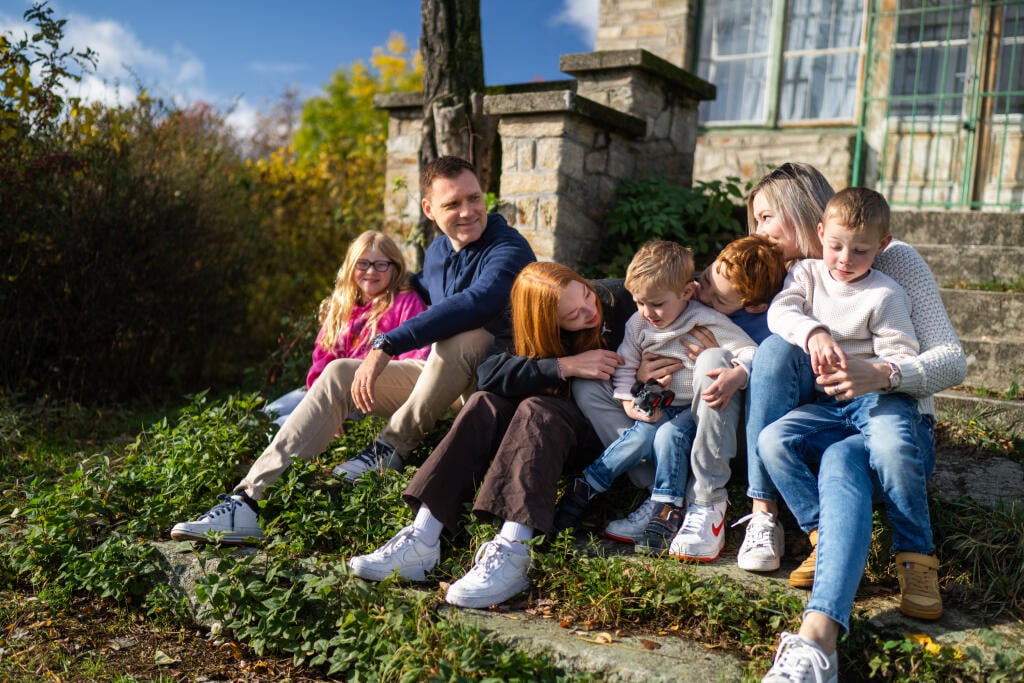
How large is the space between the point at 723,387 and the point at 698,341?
28cm

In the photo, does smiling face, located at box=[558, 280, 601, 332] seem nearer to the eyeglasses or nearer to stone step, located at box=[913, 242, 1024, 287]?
the eyeglasses

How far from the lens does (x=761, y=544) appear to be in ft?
9.36

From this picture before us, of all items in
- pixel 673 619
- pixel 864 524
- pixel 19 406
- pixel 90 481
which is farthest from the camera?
pixel 19 406

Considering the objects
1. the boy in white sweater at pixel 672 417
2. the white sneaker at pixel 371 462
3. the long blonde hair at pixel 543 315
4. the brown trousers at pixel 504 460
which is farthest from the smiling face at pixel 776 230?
the white sneaker at pixel 371 462

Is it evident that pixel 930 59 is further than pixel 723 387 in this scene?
Yes

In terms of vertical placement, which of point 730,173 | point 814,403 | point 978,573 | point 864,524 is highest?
point 730,173

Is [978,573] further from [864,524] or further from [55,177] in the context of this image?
[55,177]

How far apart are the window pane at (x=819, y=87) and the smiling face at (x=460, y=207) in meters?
5.72

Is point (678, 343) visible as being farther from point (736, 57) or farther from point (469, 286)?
point (736, 57)

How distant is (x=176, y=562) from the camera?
3246mm

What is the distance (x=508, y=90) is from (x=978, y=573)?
4534 millimetres

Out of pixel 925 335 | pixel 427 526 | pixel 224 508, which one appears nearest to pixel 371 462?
pixel 224 508

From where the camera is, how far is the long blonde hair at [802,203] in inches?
126

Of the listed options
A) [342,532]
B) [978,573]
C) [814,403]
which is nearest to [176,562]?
[342,532]
